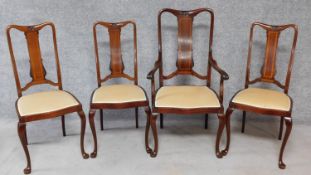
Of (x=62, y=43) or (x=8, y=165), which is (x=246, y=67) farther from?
(x=8, y=165)

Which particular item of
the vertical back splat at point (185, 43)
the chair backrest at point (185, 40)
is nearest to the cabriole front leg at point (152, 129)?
the chair backrest at point (185, 40)

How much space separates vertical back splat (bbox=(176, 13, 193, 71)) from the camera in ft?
8.23

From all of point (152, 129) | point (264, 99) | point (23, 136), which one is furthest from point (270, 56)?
point (23, 136)

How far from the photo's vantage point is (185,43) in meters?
2.55

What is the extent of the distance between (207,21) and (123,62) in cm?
77

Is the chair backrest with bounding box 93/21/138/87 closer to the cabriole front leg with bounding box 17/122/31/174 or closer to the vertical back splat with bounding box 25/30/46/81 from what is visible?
the vertical back splat with bounding box 25/30/46/81

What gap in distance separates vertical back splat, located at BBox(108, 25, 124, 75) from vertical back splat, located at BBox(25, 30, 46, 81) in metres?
0.53

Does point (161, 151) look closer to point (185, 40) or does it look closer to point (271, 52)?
point (185, 40)

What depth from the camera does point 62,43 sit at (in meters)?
2.76

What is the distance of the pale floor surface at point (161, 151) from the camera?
2.28 meters

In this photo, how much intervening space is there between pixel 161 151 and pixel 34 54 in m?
1.18

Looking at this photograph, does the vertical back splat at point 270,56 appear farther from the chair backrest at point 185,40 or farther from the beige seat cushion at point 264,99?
the chair backrest at point 185,40

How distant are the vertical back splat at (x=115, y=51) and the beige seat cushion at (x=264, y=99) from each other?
2.99 ft

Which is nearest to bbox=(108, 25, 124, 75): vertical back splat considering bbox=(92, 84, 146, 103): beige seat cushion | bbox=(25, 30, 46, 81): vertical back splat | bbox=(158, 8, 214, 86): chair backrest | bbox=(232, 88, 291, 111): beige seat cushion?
bbox=(92, 84, 146, 103): beige seat cushion
